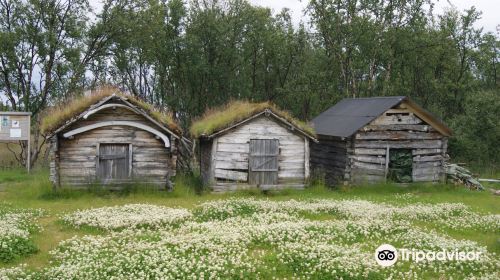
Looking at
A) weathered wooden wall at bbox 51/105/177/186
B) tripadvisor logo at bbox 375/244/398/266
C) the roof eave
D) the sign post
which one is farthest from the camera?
the sign post

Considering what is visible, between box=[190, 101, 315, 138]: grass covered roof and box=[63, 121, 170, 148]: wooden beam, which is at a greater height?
box=[190, 101, 315, 138]: grass covered roof

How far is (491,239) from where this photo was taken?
15.4 metres

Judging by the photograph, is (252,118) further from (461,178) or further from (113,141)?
(461,178)

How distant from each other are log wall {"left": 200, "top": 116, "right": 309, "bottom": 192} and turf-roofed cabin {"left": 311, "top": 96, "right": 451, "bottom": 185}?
2.62m

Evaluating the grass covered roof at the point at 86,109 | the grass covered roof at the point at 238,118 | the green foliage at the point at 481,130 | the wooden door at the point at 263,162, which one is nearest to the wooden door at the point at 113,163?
the grass covered roof at the point at 86,109

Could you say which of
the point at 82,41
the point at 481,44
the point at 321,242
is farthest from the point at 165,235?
the point at 481,44

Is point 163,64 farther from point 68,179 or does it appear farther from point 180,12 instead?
point 68,179

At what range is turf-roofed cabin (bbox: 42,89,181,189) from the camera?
2253 cm

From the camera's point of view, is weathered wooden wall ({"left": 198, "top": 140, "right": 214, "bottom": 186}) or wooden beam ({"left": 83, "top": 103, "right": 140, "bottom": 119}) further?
weathered wooden wall ({"left": 198, "top": 140, "right": 214, "bottom": 186})

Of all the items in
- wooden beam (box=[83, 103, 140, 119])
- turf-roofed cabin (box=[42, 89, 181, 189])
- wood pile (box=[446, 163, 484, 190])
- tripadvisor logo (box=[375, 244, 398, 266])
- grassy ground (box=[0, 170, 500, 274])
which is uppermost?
wooden beam (box=[83, 103, 140, 119])

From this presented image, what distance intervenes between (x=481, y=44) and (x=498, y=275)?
128 ft

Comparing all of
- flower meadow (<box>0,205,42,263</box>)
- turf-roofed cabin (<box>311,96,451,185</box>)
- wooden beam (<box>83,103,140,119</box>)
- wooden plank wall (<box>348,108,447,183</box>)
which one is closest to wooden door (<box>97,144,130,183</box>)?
wooden beam (<box>83,103,140,119</box>)

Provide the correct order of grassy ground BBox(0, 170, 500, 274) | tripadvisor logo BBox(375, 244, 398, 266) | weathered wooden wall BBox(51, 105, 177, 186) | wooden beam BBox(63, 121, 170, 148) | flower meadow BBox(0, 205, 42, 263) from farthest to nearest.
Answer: weathered wooden wall BBox(51, 105, 177, 186) < wooden beam BBox(63, 121, 170, 148) < grassy ground BBox(0, 170, 500, 274) < flower meadow BBox(0, 205, 42, 263) < tripadvisor logo BBox(375, 244, 398, 266)

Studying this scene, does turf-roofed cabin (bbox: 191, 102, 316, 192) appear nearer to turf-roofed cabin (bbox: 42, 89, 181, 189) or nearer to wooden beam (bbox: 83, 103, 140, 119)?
turf-roofed cabin (bbox: 42, 89, 181, 189)
